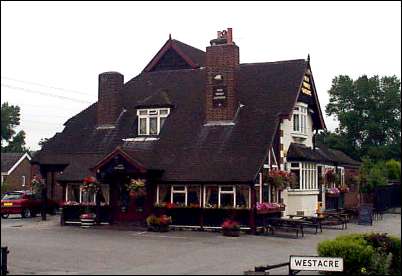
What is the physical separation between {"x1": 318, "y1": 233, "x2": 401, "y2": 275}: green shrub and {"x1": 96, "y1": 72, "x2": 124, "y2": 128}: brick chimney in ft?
60.9

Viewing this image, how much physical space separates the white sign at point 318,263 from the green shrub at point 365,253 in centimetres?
281

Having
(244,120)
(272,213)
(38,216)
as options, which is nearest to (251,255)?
(272,213)

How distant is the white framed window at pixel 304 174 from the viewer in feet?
88.8

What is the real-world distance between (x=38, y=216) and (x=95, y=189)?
8.46 m

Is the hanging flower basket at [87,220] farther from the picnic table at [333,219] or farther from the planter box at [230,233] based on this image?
the picnic table at [333,219]

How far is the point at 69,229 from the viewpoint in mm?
24141

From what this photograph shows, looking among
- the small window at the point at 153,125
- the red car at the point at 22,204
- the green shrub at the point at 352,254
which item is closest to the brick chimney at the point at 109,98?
the small window at the point at 153,125

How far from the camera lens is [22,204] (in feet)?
101

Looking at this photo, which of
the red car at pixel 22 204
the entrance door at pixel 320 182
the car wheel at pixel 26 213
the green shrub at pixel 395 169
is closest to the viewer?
the green shrub at pixel 395 169

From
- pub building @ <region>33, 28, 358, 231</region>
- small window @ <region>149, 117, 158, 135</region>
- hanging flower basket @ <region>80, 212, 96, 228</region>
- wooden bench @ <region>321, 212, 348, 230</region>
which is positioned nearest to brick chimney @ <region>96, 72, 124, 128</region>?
pub building @ <region>33, 28, 358, 231</region>

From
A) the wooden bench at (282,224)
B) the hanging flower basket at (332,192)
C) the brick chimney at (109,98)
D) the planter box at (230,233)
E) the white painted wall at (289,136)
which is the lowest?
the planter box at (230,233)

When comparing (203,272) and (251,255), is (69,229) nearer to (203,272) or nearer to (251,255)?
(251,255)

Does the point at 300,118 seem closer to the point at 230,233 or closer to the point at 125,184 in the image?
the point at 230,233

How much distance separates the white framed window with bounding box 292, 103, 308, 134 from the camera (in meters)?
28.0
